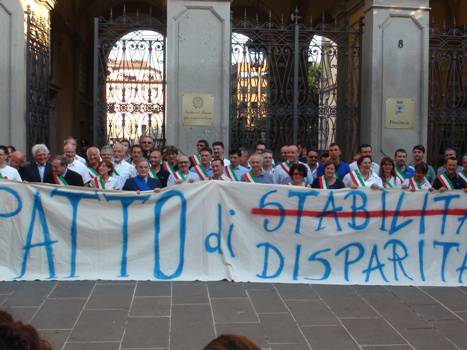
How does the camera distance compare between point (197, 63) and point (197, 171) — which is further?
point (197, 63)

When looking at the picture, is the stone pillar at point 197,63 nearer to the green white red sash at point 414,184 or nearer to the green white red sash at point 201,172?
the green white red sash at point 201,172

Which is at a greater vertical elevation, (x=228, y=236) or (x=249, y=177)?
(x=249, y=177)

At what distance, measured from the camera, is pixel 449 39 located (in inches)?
522

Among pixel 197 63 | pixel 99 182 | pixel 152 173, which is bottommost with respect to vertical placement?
pixel 99 182

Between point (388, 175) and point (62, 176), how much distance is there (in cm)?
423

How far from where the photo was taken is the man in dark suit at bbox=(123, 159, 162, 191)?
26.6 feet

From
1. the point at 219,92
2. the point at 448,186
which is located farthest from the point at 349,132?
the point at 448,186

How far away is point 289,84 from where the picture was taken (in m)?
13.3

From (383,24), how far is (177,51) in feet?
13.3

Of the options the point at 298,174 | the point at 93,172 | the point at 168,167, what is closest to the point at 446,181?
the point at 298,174

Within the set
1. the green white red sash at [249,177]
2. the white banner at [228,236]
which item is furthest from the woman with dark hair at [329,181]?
the green white red sash at [249,177]

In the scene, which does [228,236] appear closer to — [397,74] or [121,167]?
[121,167]

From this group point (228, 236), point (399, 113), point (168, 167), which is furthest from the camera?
point (399, 113)

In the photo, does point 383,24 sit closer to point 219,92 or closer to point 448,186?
point 219,92
